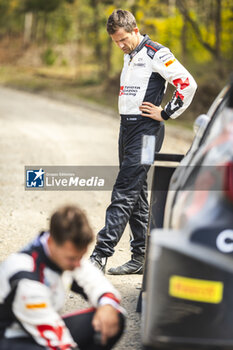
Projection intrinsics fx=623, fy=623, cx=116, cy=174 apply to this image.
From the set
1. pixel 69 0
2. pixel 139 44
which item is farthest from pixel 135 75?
pixel 69 0

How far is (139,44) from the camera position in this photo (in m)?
4.82

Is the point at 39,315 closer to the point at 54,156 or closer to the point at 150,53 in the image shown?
the point at 150,53

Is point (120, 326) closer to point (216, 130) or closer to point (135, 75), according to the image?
point (216, 130)

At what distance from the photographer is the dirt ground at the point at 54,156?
5590 mm

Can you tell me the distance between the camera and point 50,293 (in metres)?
2.84

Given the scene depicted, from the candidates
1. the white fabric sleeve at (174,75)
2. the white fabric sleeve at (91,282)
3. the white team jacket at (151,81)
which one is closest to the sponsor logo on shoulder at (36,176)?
the white team jacket at (151,81)

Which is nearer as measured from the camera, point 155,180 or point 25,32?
point 155,180

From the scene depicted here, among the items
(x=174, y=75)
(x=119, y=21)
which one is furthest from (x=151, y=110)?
(x=119, y=21)

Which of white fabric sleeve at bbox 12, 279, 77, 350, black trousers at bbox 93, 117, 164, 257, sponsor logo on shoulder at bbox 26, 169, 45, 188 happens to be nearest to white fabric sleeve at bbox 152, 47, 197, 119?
black trousers at bbox 93, 117, 164, 257

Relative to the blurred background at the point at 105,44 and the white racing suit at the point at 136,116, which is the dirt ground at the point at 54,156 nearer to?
the white racing suit at the point at 136,116

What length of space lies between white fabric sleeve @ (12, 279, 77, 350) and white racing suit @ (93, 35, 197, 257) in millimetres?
2062

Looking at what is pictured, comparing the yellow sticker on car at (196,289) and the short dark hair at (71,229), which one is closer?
the yellow sticker on car at (196,289)

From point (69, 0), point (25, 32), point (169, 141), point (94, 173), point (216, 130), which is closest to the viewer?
point (216, 130)

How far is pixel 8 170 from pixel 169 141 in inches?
207
